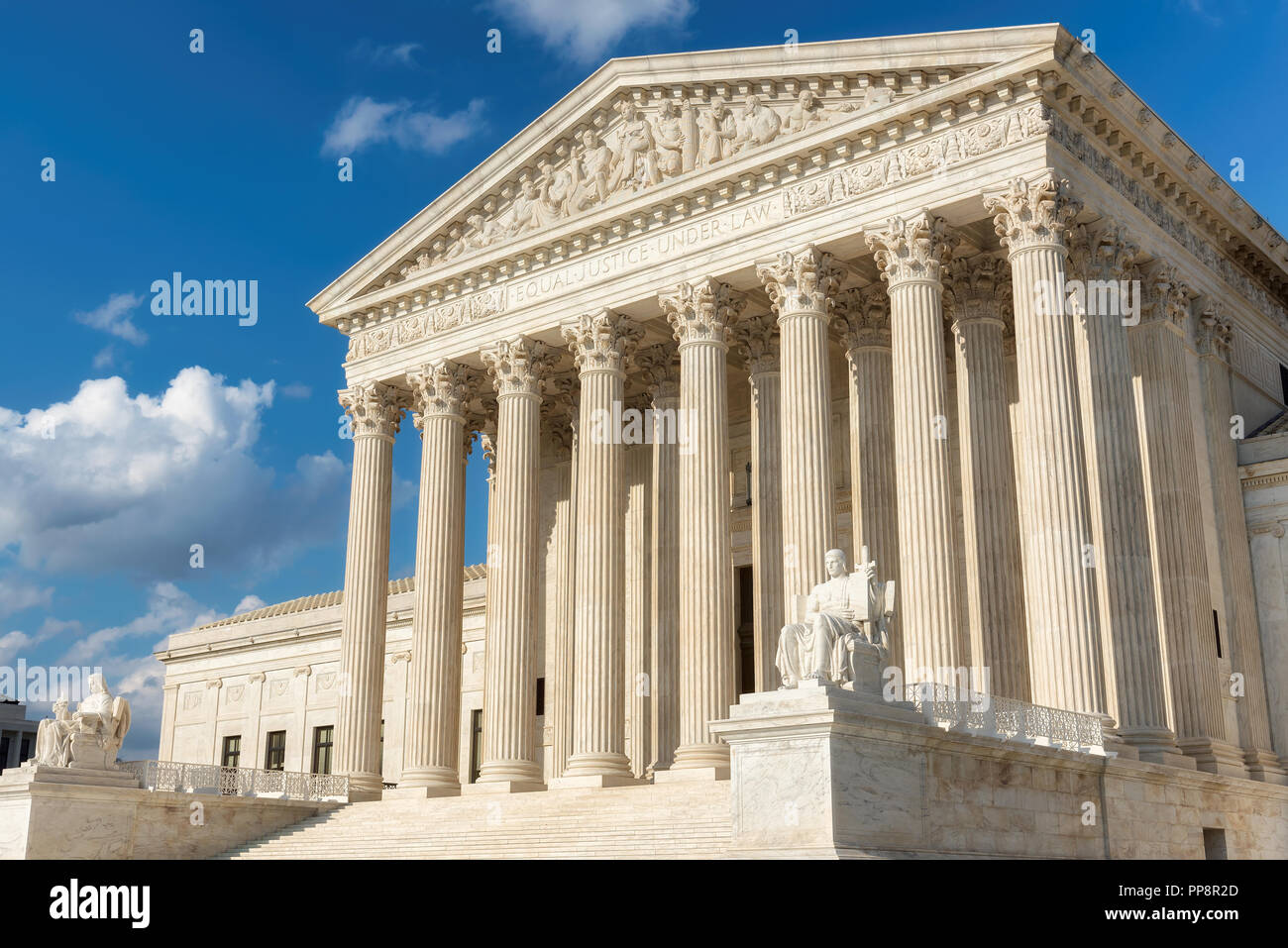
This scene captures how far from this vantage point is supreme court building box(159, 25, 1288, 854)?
97.9ft

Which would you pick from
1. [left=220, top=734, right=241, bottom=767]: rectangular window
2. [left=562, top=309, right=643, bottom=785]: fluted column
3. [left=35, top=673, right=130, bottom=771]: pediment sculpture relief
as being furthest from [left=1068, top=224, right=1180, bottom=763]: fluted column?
[left=220, top=734, right=241, bottom=767]: rectangular window

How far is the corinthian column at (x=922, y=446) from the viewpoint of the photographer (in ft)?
97.0

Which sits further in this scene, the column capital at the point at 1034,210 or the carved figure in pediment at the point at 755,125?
the carved figure in pediment at the point at 755,125

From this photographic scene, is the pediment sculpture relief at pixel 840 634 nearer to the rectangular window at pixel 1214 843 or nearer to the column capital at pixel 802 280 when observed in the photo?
the rectangular window at pixel 1214 843

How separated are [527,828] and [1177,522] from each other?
16.5m

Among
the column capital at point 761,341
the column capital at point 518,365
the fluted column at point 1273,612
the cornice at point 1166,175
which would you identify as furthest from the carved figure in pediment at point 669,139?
the fluted column at point 1273,612

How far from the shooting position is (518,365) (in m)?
39.6

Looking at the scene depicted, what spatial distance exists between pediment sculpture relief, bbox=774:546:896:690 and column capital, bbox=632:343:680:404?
17528 millimetres

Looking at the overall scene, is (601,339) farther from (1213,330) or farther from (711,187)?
(1213,330)

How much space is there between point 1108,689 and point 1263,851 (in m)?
5.02

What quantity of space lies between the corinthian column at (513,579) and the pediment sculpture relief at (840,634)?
1469 centimetres

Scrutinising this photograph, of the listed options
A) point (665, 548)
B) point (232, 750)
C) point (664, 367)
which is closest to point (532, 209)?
point (664, 367)

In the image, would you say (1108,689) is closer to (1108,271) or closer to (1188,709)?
(1188,709)

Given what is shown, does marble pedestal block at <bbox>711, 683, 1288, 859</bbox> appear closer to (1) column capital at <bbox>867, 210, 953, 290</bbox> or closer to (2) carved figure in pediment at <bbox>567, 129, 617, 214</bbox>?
(1) column capital at <bbox>867, 210, 953, 290</bbox>
